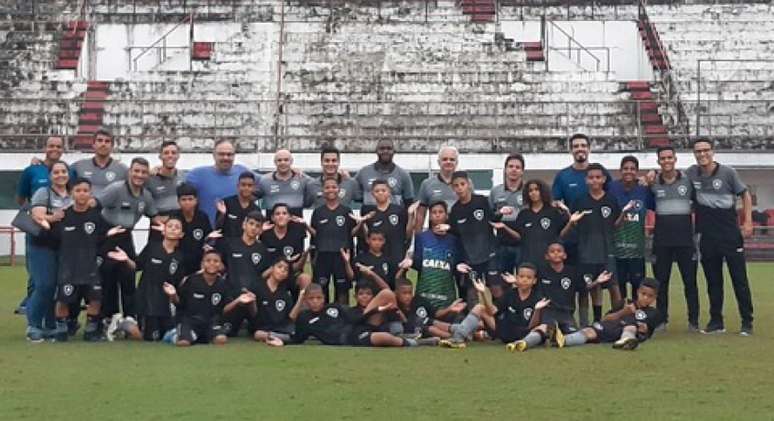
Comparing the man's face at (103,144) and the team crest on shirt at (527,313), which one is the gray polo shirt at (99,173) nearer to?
the man's face at (103,144)

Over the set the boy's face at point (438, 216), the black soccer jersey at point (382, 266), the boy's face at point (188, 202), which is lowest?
the black soccer jersey at point (382, 266)

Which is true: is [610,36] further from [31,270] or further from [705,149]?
[31,270]

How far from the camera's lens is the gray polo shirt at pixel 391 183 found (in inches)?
497

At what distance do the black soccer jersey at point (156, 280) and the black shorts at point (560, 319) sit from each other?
3.33 meters

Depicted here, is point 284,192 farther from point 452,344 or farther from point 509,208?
point 452,344

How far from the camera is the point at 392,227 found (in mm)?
12008

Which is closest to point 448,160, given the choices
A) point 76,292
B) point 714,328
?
point 714,328

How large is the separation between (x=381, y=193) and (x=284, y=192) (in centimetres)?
105

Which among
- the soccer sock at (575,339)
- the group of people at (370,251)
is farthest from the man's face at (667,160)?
the soccer sock at (575,339)

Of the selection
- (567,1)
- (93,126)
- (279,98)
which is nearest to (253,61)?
(279,98)

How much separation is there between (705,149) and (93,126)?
56.6 ft

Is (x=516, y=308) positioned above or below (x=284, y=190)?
below

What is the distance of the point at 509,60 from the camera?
28438 millimetres

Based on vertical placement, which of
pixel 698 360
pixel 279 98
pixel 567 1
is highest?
pixel 567 1
